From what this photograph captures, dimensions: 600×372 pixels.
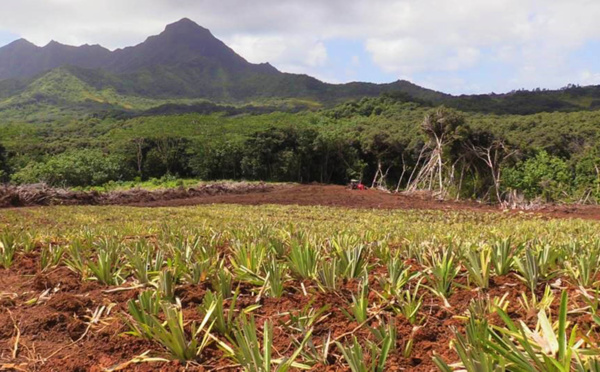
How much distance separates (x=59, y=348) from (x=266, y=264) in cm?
106

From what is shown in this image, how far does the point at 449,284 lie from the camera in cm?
213

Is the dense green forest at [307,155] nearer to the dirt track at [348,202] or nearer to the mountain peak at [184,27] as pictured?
the dirt track at [348,202]

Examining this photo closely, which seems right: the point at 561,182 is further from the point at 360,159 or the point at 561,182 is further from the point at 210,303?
the point at 210,303

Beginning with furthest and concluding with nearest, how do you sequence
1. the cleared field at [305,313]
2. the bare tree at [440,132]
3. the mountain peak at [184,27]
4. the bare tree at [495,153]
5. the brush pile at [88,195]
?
the mountain peak at [184,27], the bare tree at [440,132], the bare tree at [495,153], the brush pile at [88,195], the cleared field at [305,313]

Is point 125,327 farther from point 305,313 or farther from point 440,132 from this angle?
point 440,132

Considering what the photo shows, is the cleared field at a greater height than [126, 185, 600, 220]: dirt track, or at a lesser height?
greater

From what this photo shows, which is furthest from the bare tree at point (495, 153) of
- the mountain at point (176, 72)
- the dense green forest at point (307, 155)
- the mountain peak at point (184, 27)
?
the mountain peak at point (184, 27)

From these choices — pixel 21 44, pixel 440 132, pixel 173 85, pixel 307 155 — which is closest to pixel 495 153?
pixel 440 132

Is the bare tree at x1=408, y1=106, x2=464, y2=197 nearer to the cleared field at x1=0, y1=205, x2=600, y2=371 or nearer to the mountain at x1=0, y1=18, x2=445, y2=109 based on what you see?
the cleared field at x1=0, y1=205, x2=600, y2=371

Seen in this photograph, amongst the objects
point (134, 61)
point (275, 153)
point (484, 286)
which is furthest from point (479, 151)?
point (134, 61)

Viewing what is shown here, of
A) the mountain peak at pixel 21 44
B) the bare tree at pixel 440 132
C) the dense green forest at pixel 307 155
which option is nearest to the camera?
the bare tree at pixel 440 132

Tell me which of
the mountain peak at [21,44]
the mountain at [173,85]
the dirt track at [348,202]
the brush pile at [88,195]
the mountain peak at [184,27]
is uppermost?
the mountain peak at [184,27]

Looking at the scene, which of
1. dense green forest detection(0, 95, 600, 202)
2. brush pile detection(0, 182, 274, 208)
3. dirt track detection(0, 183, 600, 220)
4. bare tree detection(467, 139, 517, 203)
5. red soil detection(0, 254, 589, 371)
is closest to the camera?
red soil detection(0, 254, 589, 371)

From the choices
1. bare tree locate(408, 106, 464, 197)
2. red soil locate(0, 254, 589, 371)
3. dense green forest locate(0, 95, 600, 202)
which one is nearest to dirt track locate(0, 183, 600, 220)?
bare tree locate(408, 106, 464, 197)
